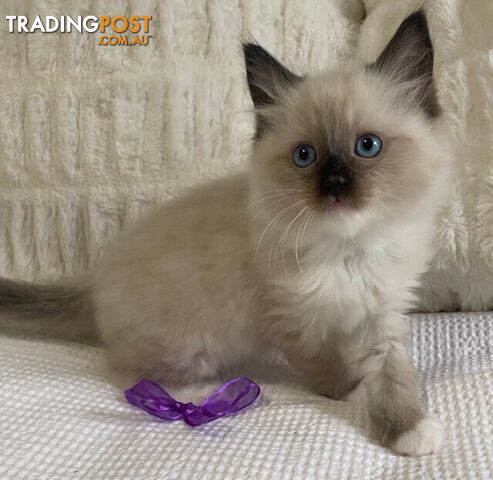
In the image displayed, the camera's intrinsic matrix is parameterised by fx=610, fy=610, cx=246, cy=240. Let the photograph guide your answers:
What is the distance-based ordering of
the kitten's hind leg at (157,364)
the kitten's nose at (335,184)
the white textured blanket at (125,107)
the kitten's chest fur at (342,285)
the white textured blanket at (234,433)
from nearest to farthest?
1. the white textured blanket at (234,433)
2. the kitten's nose at (335,184)
3. the kitten's chest fur at (342,285)
4. the kitten's hind leg at (157,364)
5. the white textured blanket at (125,107)

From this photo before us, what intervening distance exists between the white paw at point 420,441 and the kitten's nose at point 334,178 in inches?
14.8

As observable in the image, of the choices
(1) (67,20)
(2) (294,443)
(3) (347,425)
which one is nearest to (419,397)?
(3) (347,425)

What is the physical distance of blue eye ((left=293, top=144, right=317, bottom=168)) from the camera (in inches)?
41.0

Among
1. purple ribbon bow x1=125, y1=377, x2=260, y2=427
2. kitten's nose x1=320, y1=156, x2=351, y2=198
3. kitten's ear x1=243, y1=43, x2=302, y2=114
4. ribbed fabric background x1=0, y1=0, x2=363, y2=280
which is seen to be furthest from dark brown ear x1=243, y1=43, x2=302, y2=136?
purple ribbon bow x1=125, y1=377, x2=260, y2=427

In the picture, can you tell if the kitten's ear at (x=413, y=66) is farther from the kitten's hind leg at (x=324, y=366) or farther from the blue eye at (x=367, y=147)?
the kitten's hind leg at (x=324, y=366)

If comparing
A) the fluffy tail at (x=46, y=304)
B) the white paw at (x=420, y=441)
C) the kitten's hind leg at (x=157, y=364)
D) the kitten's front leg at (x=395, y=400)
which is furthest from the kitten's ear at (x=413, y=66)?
the fluffy tail at (x=46, y=304)

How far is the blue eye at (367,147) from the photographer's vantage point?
3.28ft

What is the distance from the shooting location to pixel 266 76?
1167 mm

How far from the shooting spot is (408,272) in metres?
1.12

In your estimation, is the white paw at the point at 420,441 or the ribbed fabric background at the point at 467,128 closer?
the white paw at the point at 420,441

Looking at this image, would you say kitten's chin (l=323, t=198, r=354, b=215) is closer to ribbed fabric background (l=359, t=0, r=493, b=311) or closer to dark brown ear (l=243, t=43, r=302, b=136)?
dark brown ear (l=243, t=43, r=302, b=136)

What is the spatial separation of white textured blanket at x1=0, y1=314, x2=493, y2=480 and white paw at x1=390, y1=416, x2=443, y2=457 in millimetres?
15

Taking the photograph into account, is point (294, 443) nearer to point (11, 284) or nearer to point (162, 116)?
point (11, 284)

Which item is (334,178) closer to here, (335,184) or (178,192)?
(335,184)
